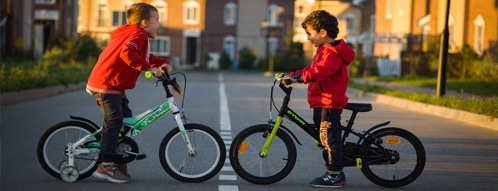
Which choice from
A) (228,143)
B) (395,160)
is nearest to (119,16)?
(228,143)

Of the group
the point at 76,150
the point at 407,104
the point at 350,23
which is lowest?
the point at 407,104

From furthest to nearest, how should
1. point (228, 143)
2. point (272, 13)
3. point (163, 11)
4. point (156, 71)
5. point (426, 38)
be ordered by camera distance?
point (272, 13) → point (163, 11) → point (426, 38) → point (228, 143) → point (156, 71)

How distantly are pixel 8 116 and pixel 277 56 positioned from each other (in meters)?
53.2

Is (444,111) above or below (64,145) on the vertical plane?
below

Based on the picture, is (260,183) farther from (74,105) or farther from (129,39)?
(74,105)

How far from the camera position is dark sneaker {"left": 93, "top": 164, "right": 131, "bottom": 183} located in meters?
8.58

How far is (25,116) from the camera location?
53.4 feet

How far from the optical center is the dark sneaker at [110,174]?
28.1 ft

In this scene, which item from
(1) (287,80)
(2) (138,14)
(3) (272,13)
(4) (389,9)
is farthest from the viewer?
(3) (272,13)

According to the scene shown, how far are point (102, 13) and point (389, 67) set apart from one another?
38812 mm

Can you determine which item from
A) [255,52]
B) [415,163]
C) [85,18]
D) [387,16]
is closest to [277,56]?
[255,52]

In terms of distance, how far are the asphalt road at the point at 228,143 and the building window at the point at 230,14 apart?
56180 mm

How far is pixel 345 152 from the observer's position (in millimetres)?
8703

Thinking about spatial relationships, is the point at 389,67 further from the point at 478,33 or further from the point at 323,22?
the point at 323,22
